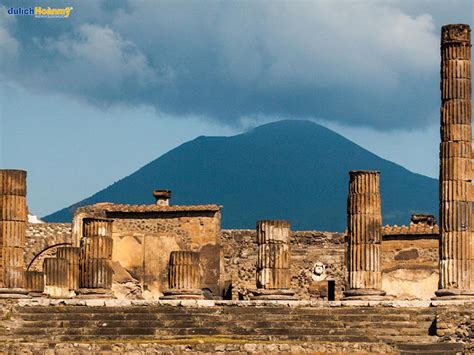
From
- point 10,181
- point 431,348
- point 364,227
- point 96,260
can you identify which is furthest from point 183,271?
point 431,348

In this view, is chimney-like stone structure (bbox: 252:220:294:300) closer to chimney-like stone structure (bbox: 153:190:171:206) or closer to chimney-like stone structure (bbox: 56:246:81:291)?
chimney-like stone structure (bbox: 56:246:81:291)

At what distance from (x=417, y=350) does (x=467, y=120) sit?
688 centimetres

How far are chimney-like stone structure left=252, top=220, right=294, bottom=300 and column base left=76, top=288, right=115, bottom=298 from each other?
338 centimetres

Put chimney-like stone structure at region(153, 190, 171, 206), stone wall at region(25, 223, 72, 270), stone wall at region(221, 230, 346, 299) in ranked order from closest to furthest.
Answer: stone wall at region(221, 230, 346, 299) → stone wall at region(25, 223, 72, 270) → chimney-like stone structure at region(153, 190, 171, 206)

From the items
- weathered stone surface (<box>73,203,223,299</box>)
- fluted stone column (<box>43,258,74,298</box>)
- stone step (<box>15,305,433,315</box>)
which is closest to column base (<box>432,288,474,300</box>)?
stone step (<box>15,305,433,315</box>)

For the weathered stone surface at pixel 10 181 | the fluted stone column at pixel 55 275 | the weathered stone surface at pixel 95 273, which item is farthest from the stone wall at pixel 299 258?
the weathered stone surface at pixel 10 181

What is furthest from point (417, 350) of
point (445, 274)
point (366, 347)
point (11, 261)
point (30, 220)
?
point (30, 220)

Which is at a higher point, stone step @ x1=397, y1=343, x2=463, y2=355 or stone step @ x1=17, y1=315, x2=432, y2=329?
stone step @ x1=17, y1=315, x2=432, y2=329

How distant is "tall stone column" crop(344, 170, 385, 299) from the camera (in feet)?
138

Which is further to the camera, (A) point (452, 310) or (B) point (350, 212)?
(B) point (350, 212)

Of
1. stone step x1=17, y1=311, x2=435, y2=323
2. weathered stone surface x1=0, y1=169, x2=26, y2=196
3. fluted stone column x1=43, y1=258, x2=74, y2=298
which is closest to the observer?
stone step x1=17, y1=311, x2=435, y2=323

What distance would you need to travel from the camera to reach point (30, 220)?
6253cm

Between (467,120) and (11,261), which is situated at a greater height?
(467,120)

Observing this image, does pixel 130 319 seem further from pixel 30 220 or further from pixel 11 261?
pixel 30 220
